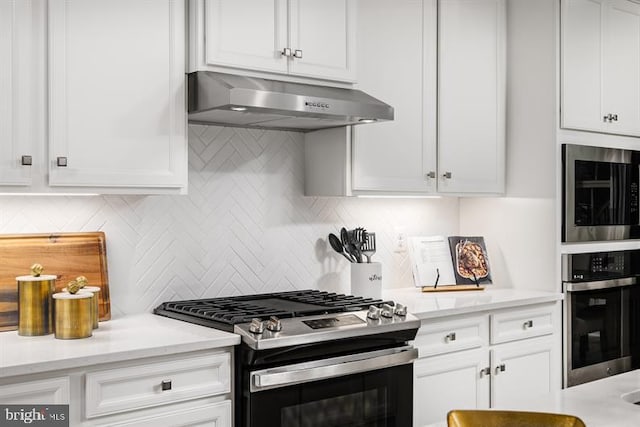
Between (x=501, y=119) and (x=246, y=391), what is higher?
(x=501, y=119)

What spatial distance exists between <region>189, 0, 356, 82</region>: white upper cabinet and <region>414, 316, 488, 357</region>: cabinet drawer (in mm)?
1148

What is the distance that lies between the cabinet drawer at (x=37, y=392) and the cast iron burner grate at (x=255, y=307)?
60 centimetres

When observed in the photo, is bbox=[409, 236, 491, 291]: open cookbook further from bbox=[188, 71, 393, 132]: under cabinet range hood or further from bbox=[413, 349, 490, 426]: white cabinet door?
bbox=[188, 71, 393, 132]: under cabinet range hood

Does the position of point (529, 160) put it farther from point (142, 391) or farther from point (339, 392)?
point (142, 391)

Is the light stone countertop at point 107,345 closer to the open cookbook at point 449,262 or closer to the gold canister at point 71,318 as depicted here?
the gold canister at point 71,318

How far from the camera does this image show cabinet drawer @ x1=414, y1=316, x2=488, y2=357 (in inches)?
123

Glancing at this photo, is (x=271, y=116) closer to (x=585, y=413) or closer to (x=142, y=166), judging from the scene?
(x=142, y=166)

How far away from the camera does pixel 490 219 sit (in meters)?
4.02

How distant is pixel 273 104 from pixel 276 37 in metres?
0.36

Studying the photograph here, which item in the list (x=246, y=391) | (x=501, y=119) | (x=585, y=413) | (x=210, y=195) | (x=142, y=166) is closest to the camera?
(x=585, y=413)

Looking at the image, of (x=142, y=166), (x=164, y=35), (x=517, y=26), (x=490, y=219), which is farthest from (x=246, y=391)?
(x=517, y=26)

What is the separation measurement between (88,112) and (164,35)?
420 mm

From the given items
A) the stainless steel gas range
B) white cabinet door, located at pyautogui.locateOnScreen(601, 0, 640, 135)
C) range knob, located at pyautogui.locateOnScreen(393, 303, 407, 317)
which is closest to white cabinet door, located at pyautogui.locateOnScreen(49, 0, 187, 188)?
the stainless steel gas range

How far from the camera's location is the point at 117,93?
8.46ft
